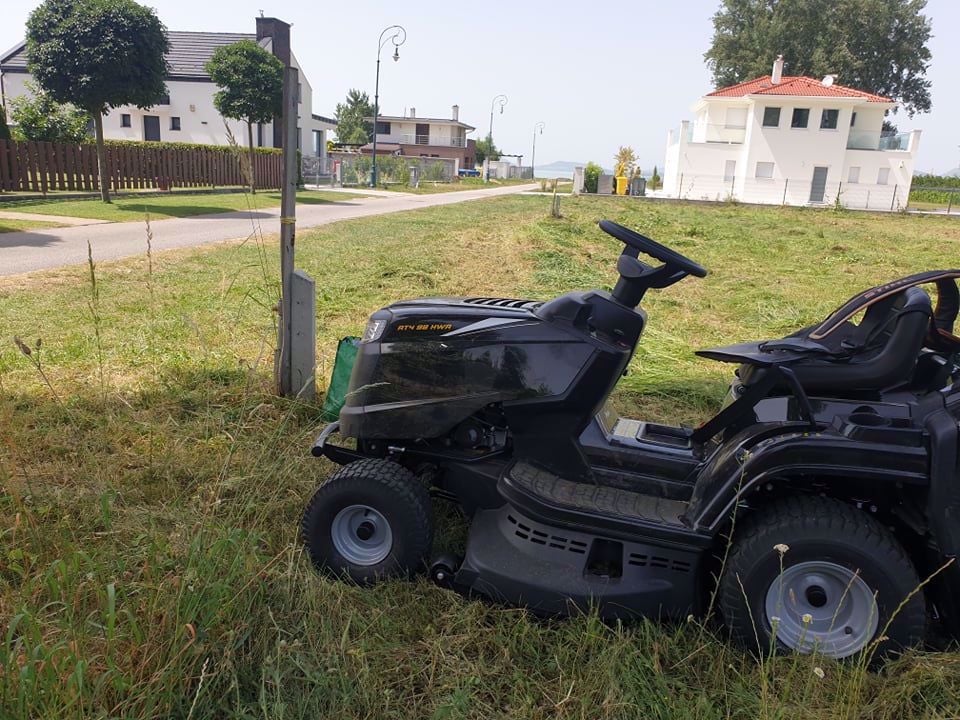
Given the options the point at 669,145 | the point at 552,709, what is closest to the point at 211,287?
the point at 552,709

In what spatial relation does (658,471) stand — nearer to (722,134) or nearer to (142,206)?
(142,206)

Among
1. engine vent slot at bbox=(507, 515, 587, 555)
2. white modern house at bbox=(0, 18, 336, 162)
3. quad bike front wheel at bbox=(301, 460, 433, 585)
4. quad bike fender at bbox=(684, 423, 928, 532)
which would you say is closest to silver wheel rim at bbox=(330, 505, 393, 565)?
quad bike front wheel at bbox=(301, 460, 433, 585)

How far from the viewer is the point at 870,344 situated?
8.49 feet

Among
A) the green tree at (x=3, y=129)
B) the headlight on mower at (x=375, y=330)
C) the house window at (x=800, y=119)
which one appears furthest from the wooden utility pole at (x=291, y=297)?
the house window at (x=800, y=119)

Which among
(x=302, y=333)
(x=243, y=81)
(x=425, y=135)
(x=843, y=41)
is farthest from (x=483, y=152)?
(x=302, y=333)

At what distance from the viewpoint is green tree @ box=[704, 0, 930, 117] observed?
5238 cm

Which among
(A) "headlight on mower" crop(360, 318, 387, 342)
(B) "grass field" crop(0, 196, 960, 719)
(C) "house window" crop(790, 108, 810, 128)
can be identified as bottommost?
(B) "grass field" crop(0, 196, 960, 719)

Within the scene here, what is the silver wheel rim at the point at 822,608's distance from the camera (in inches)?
89.2

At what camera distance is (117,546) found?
2.80 m

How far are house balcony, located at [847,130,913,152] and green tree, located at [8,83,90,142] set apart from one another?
36.1 m

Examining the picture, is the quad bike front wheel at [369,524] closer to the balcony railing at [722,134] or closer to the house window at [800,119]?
the house window at [800,119]

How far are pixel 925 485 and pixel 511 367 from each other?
1317 millimetres

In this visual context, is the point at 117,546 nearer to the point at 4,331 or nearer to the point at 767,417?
the point at 767,417

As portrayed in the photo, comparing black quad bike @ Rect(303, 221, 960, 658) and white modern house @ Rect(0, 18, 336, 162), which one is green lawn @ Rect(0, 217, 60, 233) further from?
white modern house @ Rect(0, 18, 336, 162)
